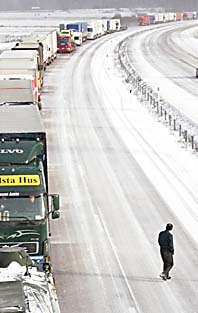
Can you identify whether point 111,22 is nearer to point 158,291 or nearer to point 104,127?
point 104,127

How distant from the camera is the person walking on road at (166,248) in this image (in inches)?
624

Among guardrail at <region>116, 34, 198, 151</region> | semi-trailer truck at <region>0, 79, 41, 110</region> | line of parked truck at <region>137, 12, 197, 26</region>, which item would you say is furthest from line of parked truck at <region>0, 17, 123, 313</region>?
line of parked truck at <region>137, 12, 197, 26</region>

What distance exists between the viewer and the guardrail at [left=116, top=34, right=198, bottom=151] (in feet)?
108

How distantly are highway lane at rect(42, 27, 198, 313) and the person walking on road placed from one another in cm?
31

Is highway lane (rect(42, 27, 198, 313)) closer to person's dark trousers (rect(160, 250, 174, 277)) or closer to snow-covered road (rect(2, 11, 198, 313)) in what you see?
snow-covered road (rect(2, 11, 198, 313))

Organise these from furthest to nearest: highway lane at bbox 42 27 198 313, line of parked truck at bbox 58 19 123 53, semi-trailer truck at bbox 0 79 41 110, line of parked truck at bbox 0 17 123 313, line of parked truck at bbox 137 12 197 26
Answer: line of parked truck at bbox 137 12 197 26 < line of parked truck at bbox 58 19 123 53 < semi-trailer truck at bbox 0 79 41 110 < highway lane at bbox 42 27 198 313 < line of parked truck at bbox 0 17 123 313

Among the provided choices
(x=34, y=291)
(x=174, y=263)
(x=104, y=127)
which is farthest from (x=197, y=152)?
(x=34, y=291)

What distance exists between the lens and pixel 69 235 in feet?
63.9

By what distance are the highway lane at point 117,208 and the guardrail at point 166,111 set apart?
0.80m

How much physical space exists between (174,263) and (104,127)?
19.0 metres

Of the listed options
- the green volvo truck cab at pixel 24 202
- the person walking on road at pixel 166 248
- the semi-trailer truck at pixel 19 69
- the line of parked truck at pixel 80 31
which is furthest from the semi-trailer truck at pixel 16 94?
the line of parked truck at pixel 80 31

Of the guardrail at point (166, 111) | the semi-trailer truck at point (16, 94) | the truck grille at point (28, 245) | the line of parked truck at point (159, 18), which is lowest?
the line of parked truck at point (159, 18)

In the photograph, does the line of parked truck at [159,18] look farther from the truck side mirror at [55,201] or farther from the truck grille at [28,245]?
the truck grille at [28,245]

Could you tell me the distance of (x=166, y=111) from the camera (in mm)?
40312
